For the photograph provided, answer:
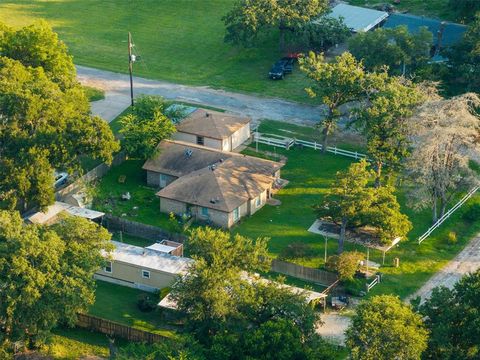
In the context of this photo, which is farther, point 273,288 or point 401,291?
point 401,291

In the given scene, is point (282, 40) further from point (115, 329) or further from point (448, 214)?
point (115, 329)

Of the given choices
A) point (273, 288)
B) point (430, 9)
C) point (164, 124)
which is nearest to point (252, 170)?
point (164, 124)

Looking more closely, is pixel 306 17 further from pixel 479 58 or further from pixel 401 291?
pixel 401 291

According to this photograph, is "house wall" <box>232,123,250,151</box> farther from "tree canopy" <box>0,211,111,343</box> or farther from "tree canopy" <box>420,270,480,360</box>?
"tree canopy" <box>420,270,480,360</box>

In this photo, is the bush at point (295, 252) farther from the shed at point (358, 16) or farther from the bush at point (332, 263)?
the shed at point (358, 16)

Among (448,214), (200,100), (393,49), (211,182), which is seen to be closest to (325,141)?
(393,49)

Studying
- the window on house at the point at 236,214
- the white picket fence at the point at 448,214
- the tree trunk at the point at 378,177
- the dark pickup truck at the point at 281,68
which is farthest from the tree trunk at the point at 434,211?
the dark pickup truck at the point at 281,68
